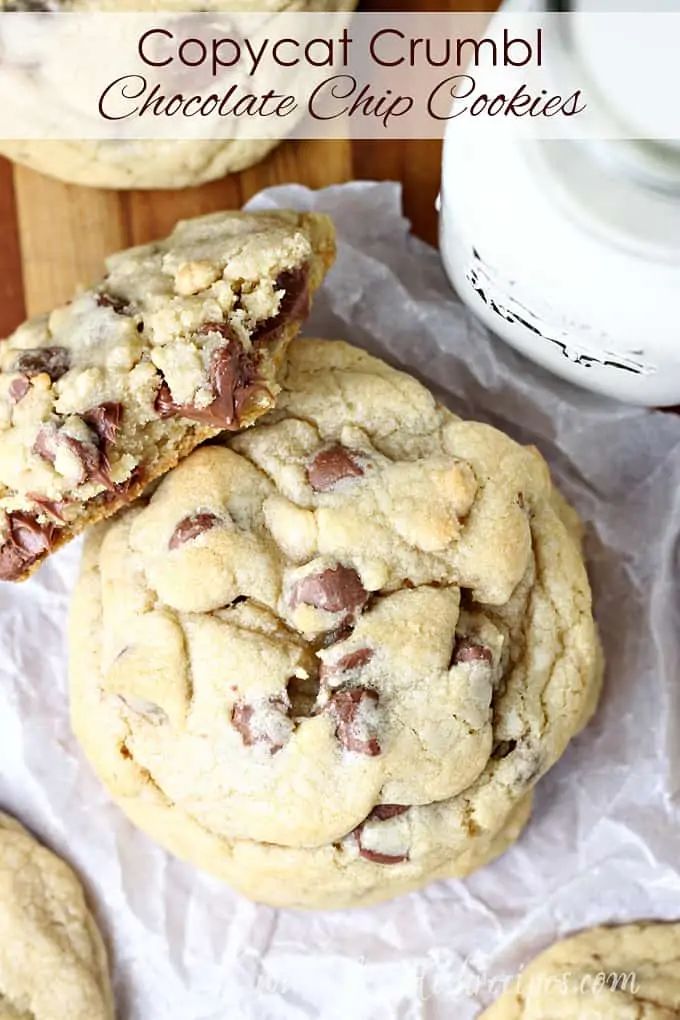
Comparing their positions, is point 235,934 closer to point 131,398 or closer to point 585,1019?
point 585,1019

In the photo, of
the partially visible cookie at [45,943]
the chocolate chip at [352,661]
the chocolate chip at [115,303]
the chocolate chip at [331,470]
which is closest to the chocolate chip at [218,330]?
the chocolate chip at [115,303]

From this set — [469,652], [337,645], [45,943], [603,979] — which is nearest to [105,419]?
[337,645]

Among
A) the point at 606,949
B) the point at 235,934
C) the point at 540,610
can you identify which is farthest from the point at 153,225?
the point at 606,949

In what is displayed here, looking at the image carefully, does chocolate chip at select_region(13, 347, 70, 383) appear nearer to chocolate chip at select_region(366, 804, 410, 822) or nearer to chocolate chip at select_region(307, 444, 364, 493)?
chocolate chip at select_region(307, 444, 364, 493)

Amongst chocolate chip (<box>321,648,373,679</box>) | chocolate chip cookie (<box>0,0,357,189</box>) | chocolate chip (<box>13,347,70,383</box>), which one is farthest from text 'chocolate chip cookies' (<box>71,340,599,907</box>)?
chocolate chip cookie (<box>0,0,357,189</box>)

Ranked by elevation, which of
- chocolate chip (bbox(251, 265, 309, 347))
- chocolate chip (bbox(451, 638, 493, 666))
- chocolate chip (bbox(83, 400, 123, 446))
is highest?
chocolate chip (bbox(251, 265, 309, 347))

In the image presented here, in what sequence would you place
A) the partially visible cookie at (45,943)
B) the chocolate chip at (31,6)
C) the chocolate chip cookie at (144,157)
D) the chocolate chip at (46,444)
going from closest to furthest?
the chocolate chip at (46,444), the chocolate chip at (31,6), the partially visible cookie at (45,943), the chocolate chip cookie at (144,157)

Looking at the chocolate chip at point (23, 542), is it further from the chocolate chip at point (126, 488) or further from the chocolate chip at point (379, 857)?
the chocolate chip at point (379, 857)
